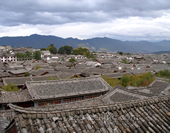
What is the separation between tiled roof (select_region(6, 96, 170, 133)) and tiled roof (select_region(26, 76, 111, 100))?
43.4 ft

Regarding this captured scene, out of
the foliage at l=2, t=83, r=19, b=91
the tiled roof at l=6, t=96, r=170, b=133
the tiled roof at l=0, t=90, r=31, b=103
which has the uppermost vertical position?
the tiled roof at l=6, t=96, r=170, b=133

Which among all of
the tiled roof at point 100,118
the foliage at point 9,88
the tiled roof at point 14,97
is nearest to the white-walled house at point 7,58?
the foliage at point 9,88

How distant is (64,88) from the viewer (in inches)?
798

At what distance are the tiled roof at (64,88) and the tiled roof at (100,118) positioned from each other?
1323 centimetres

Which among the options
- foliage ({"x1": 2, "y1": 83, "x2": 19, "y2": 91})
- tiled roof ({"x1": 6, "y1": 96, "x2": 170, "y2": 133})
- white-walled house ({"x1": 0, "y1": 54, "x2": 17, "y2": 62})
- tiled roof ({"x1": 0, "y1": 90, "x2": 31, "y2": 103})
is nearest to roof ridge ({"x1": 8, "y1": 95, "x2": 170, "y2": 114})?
tiled roof ({"x1": 6, "y1": 96, "x2": 170, "y2": 133})

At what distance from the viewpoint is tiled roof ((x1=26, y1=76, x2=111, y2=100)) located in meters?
18.8

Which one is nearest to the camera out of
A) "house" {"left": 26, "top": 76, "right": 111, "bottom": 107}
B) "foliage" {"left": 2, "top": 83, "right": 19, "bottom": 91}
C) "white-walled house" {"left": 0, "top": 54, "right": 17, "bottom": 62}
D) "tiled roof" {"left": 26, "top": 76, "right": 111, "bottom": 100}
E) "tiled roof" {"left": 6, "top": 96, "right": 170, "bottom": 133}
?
"tiled roof" {"left": 6, "top": 96, "right": 170, "bottom": 133}

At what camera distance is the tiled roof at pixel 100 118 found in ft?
15.6

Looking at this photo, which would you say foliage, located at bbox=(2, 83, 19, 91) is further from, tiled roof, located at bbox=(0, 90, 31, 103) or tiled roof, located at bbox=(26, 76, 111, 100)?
tiled roof, located at bbox=(26, 76, 111, 100)

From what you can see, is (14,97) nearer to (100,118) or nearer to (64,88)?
(64,88)

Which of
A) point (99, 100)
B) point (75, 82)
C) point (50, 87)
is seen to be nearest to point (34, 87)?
point (50, 87)

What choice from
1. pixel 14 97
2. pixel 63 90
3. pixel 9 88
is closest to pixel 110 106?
pixel 63 90

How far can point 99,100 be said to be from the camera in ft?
51.7

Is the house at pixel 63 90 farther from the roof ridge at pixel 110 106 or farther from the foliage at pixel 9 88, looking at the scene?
the roof ridge at pixel 110 106
